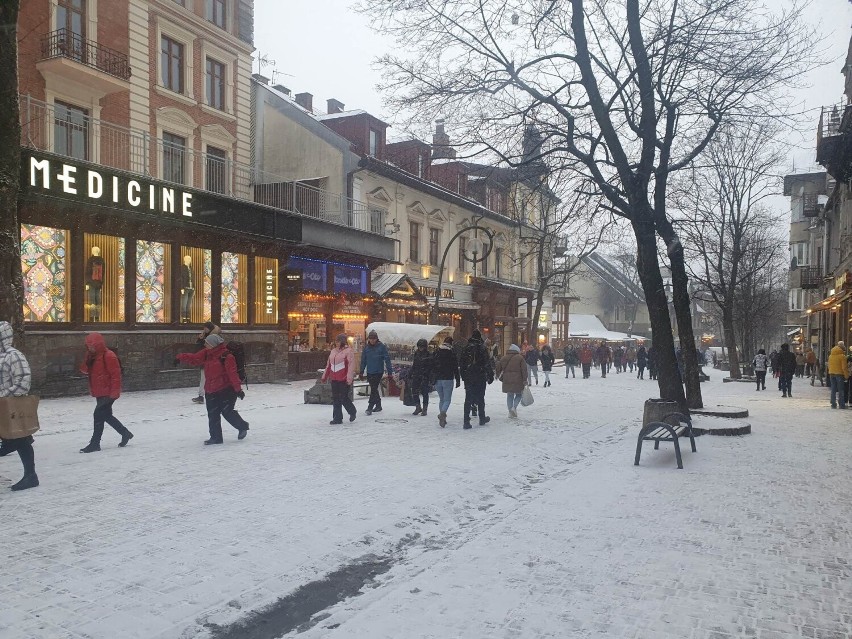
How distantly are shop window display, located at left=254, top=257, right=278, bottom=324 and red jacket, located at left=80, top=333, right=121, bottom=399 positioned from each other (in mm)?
13502

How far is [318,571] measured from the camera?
509 cm

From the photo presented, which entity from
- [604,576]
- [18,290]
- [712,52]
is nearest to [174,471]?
[18,290]

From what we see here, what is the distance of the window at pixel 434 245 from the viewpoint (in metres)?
34.6

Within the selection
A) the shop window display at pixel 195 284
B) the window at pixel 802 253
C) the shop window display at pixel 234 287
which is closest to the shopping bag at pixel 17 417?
the shop window display at pixel 195 284

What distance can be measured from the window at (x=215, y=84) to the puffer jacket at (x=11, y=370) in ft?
56.8

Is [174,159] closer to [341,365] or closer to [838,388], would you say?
[341,365]

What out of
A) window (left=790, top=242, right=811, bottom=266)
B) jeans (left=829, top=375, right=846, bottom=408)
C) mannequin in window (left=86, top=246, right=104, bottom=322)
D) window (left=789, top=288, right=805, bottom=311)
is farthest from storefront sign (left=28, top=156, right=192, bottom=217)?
window (left=789, top=288, right=805, bottom=311)

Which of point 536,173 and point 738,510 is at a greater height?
point 536,173

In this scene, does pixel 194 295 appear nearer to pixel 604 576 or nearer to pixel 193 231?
pixel 193 231

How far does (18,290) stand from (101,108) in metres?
12.1

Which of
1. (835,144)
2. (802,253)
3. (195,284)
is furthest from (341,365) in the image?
(802,253)

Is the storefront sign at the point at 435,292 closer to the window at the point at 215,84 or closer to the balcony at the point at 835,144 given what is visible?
the window at the point at 215,84

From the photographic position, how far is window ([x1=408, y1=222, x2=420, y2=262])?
32.6 metres

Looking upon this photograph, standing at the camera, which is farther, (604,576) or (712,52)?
(712,52)
